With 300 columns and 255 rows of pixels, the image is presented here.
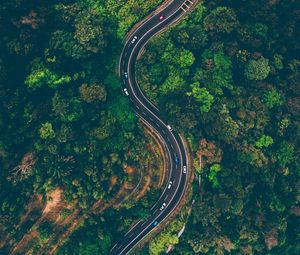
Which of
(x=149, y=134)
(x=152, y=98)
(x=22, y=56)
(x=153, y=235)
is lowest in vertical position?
(x=153, y=235)

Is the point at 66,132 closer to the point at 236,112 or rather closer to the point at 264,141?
the point at 236,112

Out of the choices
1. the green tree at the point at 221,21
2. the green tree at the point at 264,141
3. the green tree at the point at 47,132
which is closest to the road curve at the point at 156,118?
the green tree at the point at 221,21

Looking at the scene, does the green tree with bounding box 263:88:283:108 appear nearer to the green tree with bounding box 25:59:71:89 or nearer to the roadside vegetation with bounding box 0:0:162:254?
the roadside vegetation with bounding box 0:0:162:254

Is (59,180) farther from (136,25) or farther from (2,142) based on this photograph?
(136,25)

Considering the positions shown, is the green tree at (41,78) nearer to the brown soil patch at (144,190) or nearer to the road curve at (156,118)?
the road curve at (156,118)

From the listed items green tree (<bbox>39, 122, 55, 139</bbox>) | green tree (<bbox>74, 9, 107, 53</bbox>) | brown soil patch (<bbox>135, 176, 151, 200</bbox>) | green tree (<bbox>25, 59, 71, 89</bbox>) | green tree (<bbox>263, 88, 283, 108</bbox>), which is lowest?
brown soil patch (<bbox>135, 176, 151, 200</bbox>)

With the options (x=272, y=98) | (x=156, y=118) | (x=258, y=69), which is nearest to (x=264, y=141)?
(x=272, y=98)

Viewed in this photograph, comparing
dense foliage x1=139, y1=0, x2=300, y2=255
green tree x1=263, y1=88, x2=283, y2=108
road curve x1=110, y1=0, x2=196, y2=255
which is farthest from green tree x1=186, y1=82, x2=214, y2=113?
green tree x1=263, y1=88, x2=283, y2=108

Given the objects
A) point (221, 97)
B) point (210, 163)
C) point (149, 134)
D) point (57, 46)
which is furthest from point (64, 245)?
point (221, 97)
